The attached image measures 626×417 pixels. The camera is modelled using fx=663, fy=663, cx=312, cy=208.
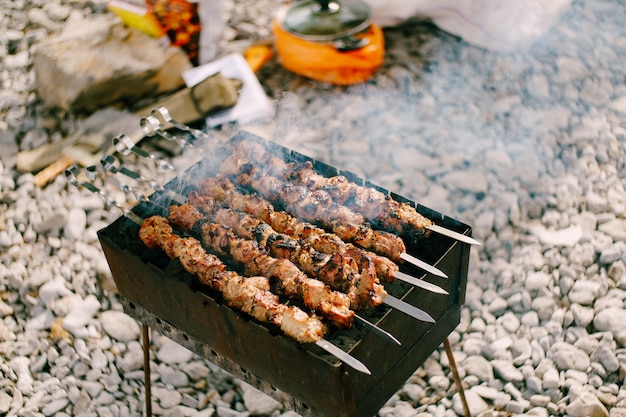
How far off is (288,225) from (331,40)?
338 centimetres

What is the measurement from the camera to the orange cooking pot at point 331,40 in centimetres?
632

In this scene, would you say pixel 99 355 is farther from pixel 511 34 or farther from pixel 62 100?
pixel 511 34

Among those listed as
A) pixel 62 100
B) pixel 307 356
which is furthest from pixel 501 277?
pixel 62 100

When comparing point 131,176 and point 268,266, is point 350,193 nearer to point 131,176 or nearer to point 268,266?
point 268,266

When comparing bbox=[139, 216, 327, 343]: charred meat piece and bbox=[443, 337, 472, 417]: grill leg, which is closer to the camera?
bbox=[139, 216, 327, 343]: charred meat piece

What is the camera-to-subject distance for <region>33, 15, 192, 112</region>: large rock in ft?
21.0

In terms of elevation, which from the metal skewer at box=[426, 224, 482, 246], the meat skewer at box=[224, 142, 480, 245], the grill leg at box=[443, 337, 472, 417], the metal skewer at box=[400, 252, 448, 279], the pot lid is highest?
the metal skewer at box=[426, 224, 482, 246]

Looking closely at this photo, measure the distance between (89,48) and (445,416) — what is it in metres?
5.05

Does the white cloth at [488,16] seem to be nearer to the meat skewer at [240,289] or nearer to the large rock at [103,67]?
the large rock at [103,67]

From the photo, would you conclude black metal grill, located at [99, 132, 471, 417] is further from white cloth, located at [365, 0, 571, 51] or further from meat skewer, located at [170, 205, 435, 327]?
white cloth, located at [365, 0, 571, 51]

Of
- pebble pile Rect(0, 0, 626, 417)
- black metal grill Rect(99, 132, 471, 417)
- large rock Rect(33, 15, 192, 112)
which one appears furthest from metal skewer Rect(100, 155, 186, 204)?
large rock Rect(33, 15, 192, 112)

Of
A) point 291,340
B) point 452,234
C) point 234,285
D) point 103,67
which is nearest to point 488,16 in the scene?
point 103,67

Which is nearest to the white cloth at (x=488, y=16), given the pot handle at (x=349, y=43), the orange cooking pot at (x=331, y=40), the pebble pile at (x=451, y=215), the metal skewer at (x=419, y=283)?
the pebble pile at (x=451, y=215)

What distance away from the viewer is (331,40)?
6.32 m
